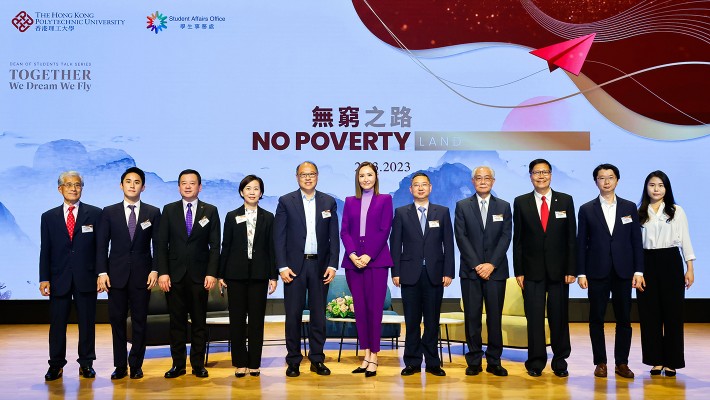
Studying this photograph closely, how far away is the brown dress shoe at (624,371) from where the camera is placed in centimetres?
493

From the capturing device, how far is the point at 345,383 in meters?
4.75

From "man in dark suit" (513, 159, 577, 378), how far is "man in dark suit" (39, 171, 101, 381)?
3032 mm

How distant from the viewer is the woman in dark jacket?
4945 mm

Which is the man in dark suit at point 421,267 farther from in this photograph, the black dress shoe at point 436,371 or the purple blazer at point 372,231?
the purple blazer at point 372,231

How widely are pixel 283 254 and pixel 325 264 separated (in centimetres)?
33

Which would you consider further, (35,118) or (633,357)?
(35,118)

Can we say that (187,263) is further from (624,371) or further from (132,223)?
(624,371)

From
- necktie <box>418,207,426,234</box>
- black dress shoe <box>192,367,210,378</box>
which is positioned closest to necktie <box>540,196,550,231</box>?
necktie <box>418,207,426,234</box>

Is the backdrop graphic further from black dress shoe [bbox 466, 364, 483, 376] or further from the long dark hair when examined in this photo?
black dress shoe [bbox 466, 364, 483, 376]

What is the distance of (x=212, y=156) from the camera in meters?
8.04

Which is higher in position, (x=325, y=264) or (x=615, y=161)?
(x=615, y=161)

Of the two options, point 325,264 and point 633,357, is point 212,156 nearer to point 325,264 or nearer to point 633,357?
point 325,264

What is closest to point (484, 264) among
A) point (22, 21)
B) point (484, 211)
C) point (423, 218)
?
point (484, 211)

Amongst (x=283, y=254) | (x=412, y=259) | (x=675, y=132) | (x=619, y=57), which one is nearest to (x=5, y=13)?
(x=283, y=254)
